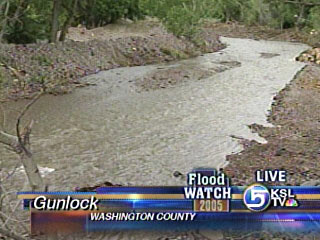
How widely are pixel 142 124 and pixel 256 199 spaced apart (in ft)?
21.6

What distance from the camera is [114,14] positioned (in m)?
24.8

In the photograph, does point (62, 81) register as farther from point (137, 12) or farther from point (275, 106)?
point (137, 12)

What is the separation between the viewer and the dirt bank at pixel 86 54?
1498 cm

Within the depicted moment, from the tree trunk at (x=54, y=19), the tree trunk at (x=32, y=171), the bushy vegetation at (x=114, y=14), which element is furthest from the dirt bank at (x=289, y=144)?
the tree trunk at (x=54, y=19)

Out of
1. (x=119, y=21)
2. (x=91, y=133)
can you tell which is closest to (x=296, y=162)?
(x=91, y=133)

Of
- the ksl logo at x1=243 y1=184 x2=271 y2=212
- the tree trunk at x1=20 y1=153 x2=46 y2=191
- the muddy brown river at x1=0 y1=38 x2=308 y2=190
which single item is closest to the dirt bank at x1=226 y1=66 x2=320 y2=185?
the muddy brown river at x1=0 y1=38 x2=308 y2=190

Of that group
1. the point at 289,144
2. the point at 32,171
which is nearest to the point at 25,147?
the point at 32,171

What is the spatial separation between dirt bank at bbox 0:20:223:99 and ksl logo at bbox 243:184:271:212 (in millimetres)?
7725

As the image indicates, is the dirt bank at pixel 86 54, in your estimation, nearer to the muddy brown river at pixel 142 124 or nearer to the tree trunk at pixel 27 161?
the muddy brown river at pixel 142 124

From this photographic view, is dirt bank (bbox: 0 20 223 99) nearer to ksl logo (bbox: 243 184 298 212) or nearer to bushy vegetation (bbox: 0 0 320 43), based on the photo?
bushy vegetation (bbox: 0 0 320 43)

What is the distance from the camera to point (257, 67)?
64.2 feet

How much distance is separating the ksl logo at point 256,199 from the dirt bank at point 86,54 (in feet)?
25.3

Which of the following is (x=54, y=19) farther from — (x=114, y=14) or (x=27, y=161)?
(x=27, y=161)

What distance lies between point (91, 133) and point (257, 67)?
10786 mm
